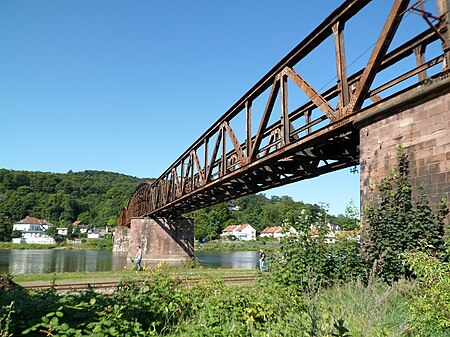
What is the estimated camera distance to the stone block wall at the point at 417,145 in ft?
22.0

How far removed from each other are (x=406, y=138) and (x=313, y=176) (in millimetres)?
9345

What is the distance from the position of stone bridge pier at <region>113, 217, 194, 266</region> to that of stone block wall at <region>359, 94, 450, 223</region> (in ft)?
130

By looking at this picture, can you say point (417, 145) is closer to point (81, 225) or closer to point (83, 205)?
point (81, 225)

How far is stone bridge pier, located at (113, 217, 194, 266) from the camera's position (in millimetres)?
45594

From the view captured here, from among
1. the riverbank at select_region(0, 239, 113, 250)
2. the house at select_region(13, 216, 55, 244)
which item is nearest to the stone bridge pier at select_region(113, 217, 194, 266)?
the riverbank at select_region(0, 239, 113, 250)

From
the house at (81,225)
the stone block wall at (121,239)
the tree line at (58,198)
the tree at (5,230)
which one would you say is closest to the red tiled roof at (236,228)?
the tree line at (58,198)

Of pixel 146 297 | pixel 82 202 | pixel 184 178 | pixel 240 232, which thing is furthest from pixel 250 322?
pixel 82 202

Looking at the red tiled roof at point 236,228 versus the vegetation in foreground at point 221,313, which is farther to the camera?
the red tiled roof at point 236,228

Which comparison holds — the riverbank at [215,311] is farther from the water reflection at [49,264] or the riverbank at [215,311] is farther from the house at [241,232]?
the house at [241,232]

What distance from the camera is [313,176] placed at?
1675 cm

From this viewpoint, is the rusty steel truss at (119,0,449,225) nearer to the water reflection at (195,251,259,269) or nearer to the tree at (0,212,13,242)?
the water reflection at (195,251,259,269)

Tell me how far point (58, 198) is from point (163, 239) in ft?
416

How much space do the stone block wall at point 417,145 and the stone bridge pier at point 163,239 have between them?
3957 cm

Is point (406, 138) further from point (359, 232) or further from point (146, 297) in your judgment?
point (146, 297)
